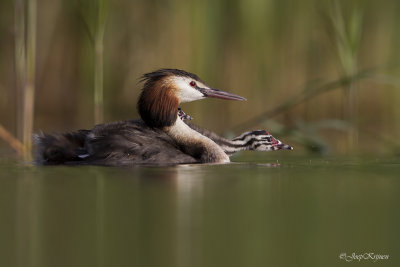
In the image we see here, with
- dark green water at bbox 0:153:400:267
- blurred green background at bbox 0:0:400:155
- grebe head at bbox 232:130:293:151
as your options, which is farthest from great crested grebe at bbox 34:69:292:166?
blurred green background at bbox 0:0:400:155

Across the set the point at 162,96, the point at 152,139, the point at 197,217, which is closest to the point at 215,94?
the point at 162,96

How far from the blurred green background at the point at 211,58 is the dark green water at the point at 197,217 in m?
4.10

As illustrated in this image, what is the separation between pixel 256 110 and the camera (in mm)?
9344

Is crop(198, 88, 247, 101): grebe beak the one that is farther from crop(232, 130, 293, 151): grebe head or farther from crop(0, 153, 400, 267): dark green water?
crop(0, 153, 400, 267): dark green water

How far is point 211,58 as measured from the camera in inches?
368

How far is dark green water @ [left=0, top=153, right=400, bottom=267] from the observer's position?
2.69 meters

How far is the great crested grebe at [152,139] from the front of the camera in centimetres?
576

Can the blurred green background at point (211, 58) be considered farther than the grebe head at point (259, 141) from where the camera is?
Yes

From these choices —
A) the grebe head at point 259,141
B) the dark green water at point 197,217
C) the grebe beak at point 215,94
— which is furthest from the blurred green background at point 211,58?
the dark green water at point 197,217

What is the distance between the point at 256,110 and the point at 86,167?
411 cm

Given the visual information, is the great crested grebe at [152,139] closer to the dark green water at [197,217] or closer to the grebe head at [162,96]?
the grebe head at [162,96]

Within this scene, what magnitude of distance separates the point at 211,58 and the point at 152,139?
3592 mm

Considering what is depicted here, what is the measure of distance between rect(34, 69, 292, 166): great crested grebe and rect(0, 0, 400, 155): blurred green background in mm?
2437

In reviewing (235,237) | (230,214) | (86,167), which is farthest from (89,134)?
(235,237)
